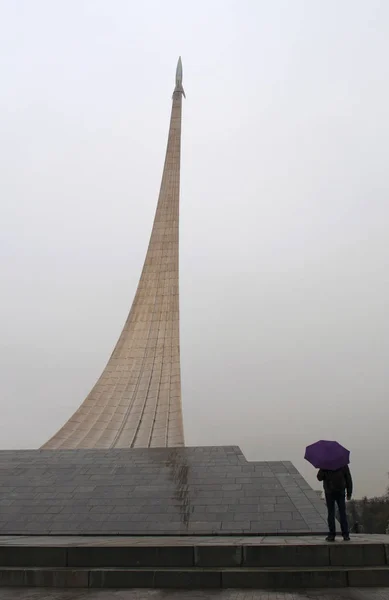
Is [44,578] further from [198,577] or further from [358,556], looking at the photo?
[358,556]

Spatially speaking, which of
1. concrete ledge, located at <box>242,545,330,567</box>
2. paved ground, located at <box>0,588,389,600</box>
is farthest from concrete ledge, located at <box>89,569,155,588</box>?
concrete ledge, located at <box>242,545,330,567</box>

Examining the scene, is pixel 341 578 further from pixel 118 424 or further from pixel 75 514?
pixel 118 424

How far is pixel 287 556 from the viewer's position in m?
3.53

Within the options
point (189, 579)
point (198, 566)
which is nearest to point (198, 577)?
point (189, 579)

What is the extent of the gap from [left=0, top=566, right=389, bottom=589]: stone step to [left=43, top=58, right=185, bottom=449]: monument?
18.9 feet

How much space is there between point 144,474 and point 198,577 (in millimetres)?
4047

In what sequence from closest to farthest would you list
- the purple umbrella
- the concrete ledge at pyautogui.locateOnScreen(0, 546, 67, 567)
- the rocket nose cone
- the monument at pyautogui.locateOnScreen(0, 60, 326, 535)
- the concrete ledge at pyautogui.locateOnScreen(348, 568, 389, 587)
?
the concrete ledge at pyautogui.locateOnScreen(348, 568, 389, 587) → the concrete ledge at pyautogui.locateOnScreen(0, 546, 67, 567) → the purple umbrella → the monument at pyautogui.locateOnScreen(0, 60, 326, 535) → the rocket nose cone

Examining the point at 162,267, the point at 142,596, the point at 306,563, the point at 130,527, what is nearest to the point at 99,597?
the point at 142,596

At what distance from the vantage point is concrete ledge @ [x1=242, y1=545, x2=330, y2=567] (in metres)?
3.52

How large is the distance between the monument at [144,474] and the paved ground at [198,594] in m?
2.59

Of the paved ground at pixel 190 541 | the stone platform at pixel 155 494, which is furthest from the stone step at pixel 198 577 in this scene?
the stone platform at pixel 155 494

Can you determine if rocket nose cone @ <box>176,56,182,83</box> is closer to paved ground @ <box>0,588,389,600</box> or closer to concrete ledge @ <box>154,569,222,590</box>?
concrete ledge @ <box>154,569,222,590</box>

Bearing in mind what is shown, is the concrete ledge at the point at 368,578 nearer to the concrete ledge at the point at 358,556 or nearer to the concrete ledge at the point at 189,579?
the concrete ledge at the point at 358,556

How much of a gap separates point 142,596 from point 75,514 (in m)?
3.54
